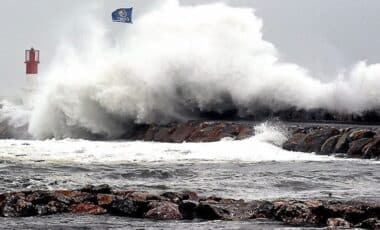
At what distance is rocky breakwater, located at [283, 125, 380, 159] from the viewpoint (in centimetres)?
1705

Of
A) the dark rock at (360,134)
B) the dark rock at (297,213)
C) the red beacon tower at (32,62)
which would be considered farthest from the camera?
the red beacon tower at (32,62)

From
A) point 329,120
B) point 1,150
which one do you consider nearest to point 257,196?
point 1,150

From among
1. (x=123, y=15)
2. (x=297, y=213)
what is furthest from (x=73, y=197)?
(x=123, y=15)

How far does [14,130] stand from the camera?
30938mm

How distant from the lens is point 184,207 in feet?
31.5

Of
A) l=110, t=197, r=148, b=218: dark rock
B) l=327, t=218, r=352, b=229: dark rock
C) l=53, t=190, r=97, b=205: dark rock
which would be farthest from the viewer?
l=53, t=190, r=97, b=205: dark rock

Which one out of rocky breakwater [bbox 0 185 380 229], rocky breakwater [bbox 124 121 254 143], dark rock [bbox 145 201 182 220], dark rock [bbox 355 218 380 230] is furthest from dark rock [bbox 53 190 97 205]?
rocky breakwater [bbox 124 121 254 143]

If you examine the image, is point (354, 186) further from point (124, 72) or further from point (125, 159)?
point (124, 72)

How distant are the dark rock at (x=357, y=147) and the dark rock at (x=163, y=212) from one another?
8.70 m

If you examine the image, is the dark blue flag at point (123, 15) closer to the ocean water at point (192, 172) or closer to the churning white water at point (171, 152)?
the churning white water at point (171, 152)

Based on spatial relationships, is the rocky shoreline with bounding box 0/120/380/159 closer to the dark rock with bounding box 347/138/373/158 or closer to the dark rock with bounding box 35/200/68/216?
the dark rock with bounding box 347/138/373/158

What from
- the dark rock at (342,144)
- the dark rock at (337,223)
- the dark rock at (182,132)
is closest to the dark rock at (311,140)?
the dark rock at (342,144)

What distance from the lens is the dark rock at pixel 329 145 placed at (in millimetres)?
17828

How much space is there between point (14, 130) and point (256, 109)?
39.9ft
